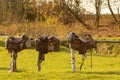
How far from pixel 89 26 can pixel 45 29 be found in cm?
648

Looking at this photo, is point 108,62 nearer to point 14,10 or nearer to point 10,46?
point 10,46

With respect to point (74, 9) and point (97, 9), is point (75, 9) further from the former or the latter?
point (97, 9)

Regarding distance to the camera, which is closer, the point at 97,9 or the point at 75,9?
the point at 97,9

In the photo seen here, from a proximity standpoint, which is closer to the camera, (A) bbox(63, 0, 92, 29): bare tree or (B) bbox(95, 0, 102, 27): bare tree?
(B) bbox(95, 0, 102, 27): bare tree

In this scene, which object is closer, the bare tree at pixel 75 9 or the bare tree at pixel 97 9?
the bare tree at pixel 97 9

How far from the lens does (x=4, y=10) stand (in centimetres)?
4238

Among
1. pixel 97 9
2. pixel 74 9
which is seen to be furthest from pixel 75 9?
pixel 97 9

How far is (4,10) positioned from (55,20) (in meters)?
6.21

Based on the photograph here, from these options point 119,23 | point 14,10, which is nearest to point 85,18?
point 119,23

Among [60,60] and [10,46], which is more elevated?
[10,46]

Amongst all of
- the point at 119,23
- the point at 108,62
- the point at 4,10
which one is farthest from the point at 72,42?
the point at 4,10

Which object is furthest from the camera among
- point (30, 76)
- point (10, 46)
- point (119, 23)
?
point (119, 23)

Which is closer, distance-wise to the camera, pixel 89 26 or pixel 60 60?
pixel 60 60

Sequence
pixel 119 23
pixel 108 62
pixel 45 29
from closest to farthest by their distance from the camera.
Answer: pixel 108 62, pixel 45 29, pixel 119 23
